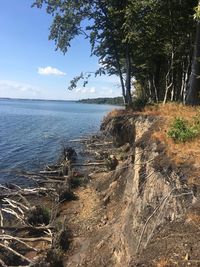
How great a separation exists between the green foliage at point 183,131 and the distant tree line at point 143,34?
9.28m

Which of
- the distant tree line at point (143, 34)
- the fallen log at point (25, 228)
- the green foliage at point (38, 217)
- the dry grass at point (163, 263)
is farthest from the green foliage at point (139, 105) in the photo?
the dry grass at point (163, 263)

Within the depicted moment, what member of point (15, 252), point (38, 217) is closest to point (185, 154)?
point (15, 252)

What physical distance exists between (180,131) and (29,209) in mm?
6786

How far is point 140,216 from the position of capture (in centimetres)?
1015

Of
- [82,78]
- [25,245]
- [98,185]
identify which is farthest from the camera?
[82,78]

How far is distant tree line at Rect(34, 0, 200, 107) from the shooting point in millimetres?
23297

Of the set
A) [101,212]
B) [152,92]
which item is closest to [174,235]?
[101,212]

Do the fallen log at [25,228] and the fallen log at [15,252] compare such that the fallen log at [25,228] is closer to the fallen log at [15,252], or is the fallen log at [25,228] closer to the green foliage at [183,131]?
the fallen log at [15,252]

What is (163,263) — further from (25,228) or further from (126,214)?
(25,228)

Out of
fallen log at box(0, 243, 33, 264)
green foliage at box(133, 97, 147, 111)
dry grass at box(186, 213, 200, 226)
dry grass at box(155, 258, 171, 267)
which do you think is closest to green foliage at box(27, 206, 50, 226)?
fallen log at box(0, 243, 33, 264)

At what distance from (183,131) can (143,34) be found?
677 inches

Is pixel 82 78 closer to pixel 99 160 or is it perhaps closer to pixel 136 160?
pixel 99 160

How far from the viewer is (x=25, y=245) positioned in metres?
12.7

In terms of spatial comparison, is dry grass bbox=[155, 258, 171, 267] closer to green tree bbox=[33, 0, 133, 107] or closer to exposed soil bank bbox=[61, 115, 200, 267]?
exposed soil bank bbox=[61, 115, 200, 267]
